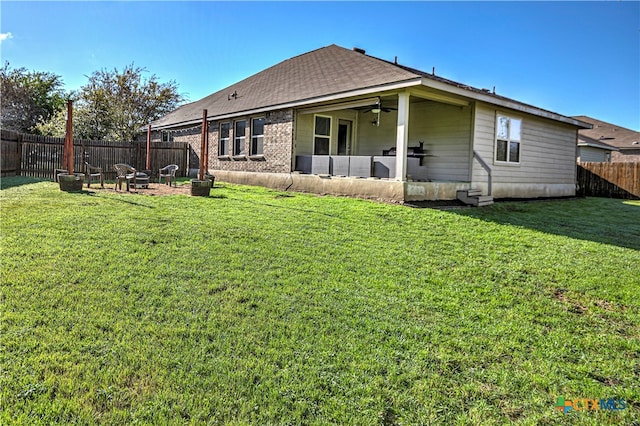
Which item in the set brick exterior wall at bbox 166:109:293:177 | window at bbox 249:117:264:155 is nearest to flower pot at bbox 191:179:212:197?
brick exterior wall at bbox 166:109:293:177

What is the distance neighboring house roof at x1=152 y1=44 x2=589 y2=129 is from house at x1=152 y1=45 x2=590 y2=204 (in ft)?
0.20

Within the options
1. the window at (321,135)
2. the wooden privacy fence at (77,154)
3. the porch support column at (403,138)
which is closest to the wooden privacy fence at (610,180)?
the window at (321,135)

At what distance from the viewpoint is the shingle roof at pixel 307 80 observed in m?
11.5

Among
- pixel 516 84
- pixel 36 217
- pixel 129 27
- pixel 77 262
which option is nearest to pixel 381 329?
pixel 77 262

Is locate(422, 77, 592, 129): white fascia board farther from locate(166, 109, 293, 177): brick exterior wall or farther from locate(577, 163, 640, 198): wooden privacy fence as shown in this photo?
locate(166, 109, 293, 177): brick exterior wall

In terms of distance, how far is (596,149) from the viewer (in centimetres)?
2767

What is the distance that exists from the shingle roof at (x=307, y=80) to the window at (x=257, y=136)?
1.98 feet

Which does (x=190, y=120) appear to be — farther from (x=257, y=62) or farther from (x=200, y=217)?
(x=200, y=217)

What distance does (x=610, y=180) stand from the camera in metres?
18.8

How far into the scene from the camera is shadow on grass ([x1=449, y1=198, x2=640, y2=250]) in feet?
25.6

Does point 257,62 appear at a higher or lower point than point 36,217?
higher

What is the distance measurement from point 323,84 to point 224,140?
6480mm

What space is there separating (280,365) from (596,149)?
32107 mm

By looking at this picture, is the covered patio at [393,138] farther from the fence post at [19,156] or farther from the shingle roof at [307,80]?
the fence post at [19,156]
